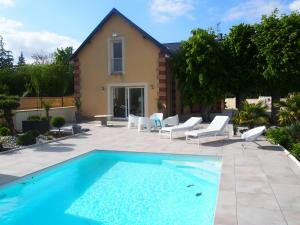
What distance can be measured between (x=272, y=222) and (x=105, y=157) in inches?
290

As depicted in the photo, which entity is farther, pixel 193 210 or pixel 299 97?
pixel 299 97

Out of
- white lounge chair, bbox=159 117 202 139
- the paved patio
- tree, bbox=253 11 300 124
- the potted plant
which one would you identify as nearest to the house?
white lounge chair, bbox=159 117 202 139

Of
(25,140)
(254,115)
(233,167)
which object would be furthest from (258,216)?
(25,140)

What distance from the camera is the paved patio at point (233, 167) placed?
5922 mm

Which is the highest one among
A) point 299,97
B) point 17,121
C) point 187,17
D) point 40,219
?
point 187,17

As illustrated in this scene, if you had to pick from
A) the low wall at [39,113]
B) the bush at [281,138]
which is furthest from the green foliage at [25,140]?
the bush at [281,138]

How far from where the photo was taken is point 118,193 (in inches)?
321

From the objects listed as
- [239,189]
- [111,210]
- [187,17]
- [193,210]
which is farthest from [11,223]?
[187,17]

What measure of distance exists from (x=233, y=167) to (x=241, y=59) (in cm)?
1232

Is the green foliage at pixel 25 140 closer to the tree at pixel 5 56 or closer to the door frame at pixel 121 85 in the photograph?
the door frame at pixel 121 85

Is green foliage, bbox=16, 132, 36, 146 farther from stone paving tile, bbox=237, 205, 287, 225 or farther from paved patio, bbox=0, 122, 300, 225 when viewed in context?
stone paving tile, bbox=237, 205, 287, 225

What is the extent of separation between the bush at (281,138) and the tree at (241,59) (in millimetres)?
7459

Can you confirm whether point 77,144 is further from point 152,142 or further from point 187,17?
point 187,17

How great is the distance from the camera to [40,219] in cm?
668
